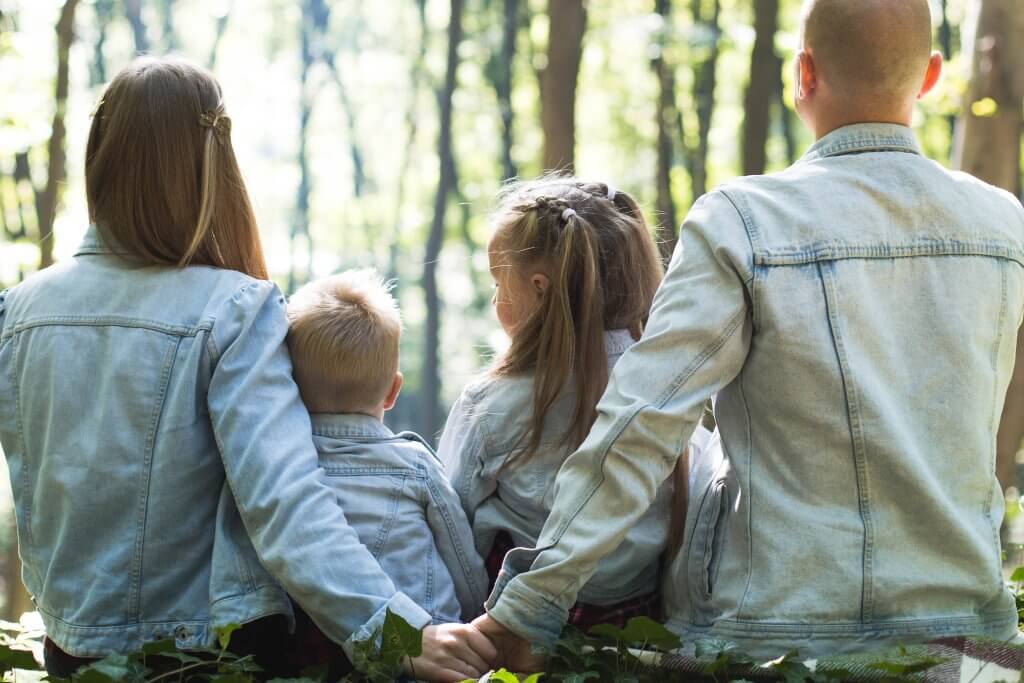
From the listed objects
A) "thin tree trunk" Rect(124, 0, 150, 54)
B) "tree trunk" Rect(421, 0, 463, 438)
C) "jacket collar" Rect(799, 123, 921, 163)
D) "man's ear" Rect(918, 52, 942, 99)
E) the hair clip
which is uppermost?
"thin tree trunk" Rect(124, 0, 150, 54)

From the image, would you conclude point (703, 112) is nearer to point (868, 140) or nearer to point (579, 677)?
point (868, 140)

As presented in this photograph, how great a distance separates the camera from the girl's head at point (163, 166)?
2.78 meters

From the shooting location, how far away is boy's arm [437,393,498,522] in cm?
296

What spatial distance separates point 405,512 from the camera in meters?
2.87

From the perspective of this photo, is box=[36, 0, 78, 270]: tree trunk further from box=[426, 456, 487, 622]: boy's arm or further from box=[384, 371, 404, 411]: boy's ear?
box=[426, 456, 487, 622]: boy's arm

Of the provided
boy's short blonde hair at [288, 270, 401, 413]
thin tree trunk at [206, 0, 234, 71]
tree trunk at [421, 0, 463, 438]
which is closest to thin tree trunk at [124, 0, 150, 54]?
thin tree trunk at [206, 0, 234, 71]

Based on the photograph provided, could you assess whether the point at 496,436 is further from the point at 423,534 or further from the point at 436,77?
the point at 436,77

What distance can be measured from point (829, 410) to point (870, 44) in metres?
0.81

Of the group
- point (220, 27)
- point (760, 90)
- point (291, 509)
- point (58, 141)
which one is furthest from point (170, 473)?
point (220, 27)

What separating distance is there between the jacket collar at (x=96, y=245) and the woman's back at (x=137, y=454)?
0.08 meters

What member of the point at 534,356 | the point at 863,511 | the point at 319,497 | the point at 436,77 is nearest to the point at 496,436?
the point at 534,356

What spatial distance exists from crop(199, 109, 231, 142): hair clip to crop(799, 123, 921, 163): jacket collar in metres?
1.42

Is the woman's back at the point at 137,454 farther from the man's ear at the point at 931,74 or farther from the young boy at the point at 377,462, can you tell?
the man's ear at the point at 931,74

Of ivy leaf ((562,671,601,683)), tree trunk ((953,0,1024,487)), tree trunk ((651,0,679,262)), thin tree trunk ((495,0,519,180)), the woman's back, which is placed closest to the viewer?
ivy leaf ((562,671,601,683))
